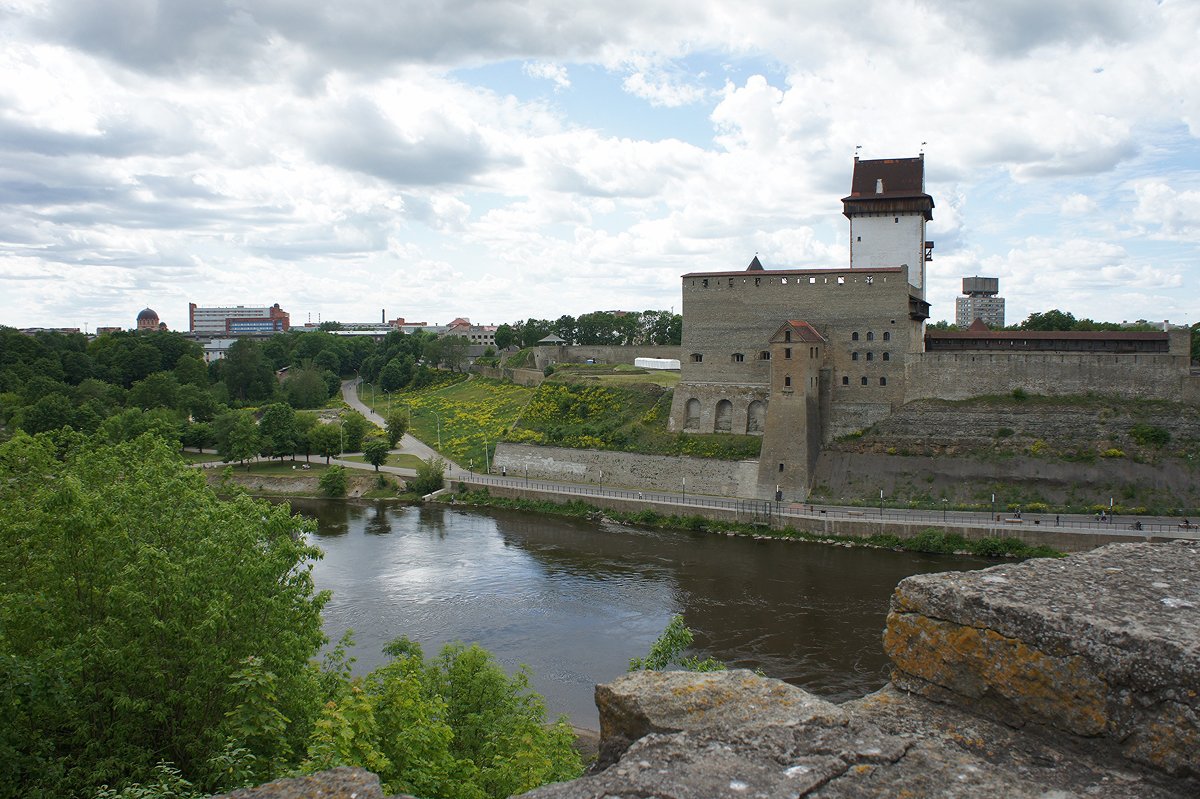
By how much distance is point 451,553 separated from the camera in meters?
29.4

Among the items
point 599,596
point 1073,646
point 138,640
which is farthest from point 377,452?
point 1073,646

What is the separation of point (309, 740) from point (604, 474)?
31.3m

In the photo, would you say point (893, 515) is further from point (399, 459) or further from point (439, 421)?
point (439, 421)

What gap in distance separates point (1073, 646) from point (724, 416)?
3608 centimetres

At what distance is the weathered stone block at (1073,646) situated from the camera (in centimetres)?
328

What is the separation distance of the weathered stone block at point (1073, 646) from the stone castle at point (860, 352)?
101ft

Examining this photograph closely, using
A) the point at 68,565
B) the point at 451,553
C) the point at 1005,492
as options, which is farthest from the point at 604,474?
the point at 68,565

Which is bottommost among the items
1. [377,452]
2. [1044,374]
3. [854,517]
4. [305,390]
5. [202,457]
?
[854,517]

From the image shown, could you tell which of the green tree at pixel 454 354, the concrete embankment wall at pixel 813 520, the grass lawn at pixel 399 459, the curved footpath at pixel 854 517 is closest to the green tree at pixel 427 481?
the curved footpath at pixel 854 517

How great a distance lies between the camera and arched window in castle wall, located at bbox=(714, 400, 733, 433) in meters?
39.1

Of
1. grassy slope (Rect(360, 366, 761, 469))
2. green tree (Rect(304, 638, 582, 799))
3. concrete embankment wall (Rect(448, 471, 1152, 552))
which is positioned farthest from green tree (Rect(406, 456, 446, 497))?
green tree (Rect(304, 638, 582, 799))

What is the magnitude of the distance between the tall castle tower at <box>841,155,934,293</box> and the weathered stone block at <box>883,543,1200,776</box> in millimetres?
36586

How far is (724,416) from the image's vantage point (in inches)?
1550

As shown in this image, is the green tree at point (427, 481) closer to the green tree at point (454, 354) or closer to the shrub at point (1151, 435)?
the shrub at point (1151, 435)
